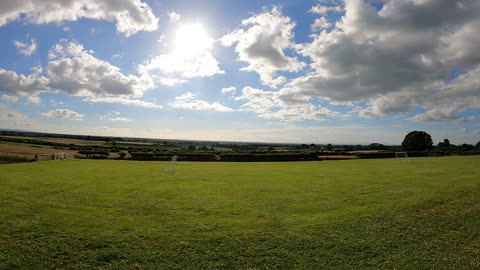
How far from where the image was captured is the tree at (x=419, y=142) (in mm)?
100938

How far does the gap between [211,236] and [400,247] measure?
707 centimetres

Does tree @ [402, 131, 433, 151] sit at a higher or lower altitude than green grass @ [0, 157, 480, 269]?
higher

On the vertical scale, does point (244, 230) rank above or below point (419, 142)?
below

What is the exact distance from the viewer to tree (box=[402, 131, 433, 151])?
101 m

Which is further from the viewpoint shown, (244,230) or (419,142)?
(419,142)

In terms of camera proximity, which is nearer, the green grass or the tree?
the green grass

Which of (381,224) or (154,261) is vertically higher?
(381,224)

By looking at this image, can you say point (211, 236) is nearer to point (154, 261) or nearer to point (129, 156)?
point (154, 261)

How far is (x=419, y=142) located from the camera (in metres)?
101

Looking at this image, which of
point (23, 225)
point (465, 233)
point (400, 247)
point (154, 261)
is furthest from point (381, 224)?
point (23, 225)

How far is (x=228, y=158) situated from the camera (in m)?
74.8

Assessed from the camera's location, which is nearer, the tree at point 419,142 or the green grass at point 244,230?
the green grass at point 244,230

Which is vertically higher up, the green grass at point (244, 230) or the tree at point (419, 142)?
the tree at point (419, 142)

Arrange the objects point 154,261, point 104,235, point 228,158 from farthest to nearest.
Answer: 1. point 228,158
2. point 104,235
3. point 154,261
